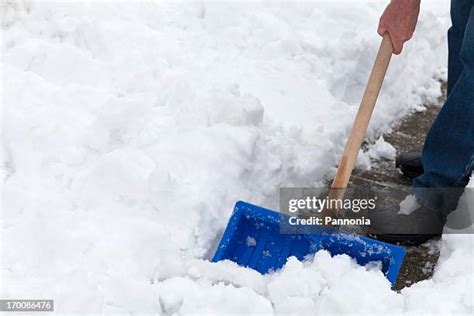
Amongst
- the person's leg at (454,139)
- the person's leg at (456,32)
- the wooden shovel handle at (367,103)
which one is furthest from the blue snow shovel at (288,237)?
the person's leg at (456,32)

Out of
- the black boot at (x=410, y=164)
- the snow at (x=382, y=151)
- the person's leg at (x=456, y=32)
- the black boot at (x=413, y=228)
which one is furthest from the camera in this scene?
the snow at (x=382, y=151)

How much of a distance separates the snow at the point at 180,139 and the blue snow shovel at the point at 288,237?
0.33 feet

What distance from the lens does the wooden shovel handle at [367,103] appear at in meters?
2.50

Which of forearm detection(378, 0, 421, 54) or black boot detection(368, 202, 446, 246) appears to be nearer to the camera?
forearm detection(378, 0, 421, 54)

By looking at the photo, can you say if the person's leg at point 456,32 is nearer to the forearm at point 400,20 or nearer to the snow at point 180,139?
the forearm at point 400,20

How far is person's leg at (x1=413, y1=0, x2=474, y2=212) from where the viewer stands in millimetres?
2521

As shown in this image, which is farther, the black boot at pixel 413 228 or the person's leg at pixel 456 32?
the black boot at pixel 413 228

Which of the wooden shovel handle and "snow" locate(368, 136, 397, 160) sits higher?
the wooden shovel handle

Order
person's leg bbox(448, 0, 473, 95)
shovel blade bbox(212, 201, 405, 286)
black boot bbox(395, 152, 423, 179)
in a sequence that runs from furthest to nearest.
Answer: black boot bbox(395, 152, 423, 179)
person's leg bbox(448, 0, 473, 95)
shovel blade bbox(212, 201, 405, 286)

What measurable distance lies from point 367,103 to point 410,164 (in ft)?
2.47

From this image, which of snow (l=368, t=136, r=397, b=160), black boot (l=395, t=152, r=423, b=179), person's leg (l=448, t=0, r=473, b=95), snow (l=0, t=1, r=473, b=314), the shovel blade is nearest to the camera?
snow (l=0, t=1, r=473, b=314)

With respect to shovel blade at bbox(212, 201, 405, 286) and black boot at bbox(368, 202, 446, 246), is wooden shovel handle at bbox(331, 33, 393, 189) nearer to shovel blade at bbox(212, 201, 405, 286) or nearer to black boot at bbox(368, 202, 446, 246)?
shovel blade at bbox(212, 201, 405, 286)

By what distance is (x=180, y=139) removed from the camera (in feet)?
9.29

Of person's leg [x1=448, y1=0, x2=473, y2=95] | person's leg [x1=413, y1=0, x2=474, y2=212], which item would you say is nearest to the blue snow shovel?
person's leg [x1=413, y1=0, x2=474, y2=212]
